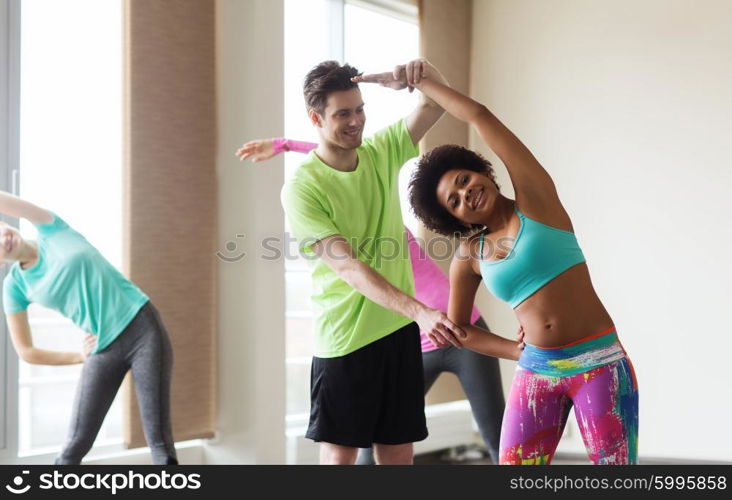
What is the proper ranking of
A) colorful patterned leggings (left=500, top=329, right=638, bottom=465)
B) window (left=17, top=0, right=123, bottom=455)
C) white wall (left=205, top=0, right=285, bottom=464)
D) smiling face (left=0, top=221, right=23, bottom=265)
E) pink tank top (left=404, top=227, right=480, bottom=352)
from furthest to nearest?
white wall (left=205, top=0, right=285, bottom=464) < window (left=17, top=0, right=123, bottom=455) < pink tank top (left=404, top=227, right=480, bottom=352) < smiling face (left=0, top=221, right=23, bottom=265) < colorful patterned leggings (left=500, top=329, right=638, bottom=465)

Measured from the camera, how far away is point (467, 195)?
1.95 metres

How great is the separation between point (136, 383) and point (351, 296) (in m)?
1.01

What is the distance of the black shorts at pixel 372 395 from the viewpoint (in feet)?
7.61

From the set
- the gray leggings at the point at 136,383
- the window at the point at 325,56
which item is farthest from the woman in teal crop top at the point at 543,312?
the window at the point at 325,56

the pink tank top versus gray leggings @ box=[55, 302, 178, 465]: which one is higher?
the pink tank top

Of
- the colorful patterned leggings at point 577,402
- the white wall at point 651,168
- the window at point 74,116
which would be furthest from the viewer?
the white wall at point 651,168

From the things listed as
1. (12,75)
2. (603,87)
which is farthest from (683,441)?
(12,75)

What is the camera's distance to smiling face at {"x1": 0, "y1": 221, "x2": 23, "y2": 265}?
279 cm

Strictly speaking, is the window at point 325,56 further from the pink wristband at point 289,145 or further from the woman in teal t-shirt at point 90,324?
the woman in teal t-shirt at point 90,324

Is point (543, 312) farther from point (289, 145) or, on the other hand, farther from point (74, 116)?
point (74, 116)

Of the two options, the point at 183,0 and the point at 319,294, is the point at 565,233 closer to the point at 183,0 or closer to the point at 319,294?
the point at 319,294

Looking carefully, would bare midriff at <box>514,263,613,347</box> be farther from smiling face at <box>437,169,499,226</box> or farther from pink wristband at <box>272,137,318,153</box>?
pink wristband at <box>272,137,318,153</box>

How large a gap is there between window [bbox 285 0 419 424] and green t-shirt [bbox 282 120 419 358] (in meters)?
1.71

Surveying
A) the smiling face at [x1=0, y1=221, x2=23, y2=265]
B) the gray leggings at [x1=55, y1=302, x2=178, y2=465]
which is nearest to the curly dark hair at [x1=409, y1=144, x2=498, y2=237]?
the gray leggings at [x1=55, y1=302, x2=178, y2=465]
